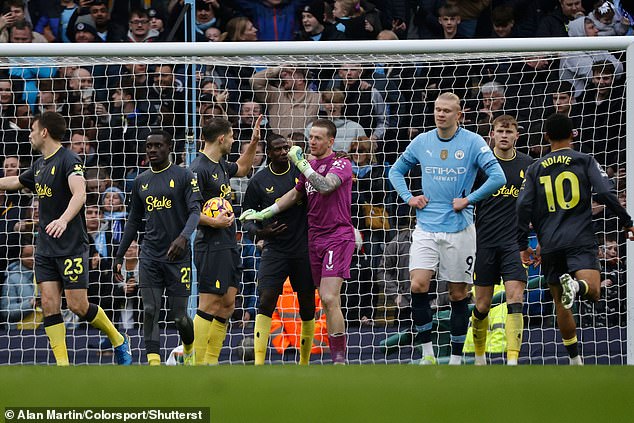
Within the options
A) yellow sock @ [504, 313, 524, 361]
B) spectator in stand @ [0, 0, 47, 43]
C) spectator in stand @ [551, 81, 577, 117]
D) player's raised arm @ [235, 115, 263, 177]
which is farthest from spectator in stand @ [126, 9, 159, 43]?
yellow sock @ [504, 313, 524, 361]

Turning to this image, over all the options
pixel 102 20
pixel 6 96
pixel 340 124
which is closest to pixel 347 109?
pixel 340 124

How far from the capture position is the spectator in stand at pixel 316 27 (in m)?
11.2

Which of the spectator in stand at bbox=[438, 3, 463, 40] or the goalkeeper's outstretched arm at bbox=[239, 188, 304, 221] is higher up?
the spectator in stand at bbox=[438, 3, 463, 40]

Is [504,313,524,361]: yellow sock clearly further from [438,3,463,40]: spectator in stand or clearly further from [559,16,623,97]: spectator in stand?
[438,3,463,40]: spectator in stand

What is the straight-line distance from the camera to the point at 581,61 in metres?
10.3

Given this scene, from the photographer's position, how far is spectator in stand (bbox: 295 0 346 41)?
11242 millimetres

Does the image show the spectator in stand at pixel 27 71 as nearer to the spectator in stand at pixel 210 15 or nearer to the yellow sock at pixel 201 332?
the spectator in stand at pixel 210 15

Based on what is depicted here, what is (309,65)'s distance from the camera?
375 inches

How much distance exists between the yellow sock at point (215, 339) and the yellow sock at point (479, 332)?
185 cm

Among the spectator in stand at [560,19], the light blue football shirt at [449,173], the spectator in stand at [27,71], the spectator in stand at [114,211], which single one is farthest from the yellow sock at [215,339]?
the spectator in stand at [560,19]

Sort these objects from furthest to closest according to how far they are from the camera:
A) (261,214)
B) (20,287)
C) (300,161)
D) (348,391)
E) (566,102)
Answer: (20,287), (566,102), (261,214), (300,161), (348,391)

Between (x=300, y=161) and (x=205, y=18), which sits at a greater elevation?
(x=205, y=18)

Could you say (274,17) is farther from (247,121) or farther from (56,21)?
(56,21)

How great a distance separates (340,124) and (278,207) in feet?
6.20
